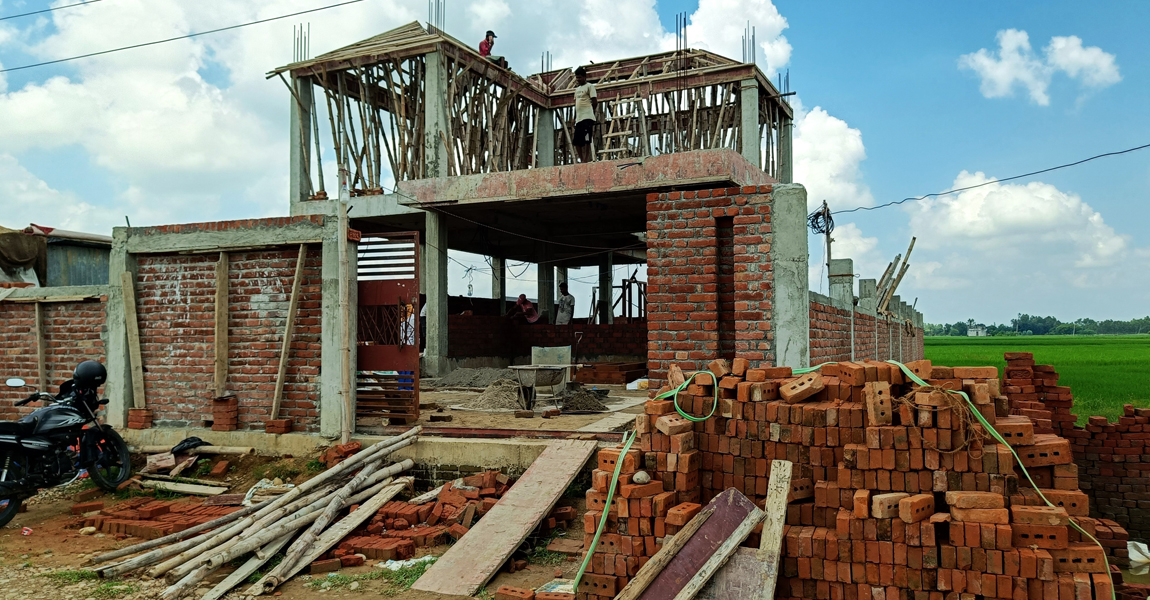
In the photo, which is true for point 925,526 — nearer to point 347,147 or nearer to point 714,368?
point 714,368

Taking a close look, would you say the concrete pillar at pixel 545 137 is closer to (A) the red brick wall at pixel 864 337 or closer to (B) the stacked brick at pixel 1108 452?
(A) the red brick wall at pixel 864 337

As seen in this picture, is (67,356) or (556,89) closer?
(67,356)

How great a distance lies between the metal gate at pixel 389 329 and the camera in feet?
26.8

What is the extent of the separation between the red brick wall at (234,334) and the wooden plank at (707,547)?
5340 millimetres

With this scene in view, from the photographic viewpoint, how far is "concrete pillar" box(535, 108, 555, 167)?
19.2m

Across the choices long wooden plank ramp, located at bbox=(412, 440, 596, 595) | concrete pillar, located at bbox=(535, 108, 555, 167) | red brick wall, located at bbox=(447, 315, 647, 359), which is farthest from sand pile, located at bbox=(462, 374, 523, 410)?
concrete pillar, located at bbox=(535, 108, 555, 167)

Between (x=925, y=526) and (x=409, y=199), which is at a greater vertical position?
(x=409, y=199)

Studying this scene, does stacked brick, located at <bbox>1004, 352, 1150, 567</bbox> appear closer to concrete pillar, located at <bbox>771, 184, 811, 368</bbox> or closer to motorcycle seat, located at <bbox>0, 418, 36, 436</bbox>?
concrete pillar, located at <bbox>771, 184, 811, 368</bbox>

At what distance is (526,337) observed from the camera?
57.5 feet

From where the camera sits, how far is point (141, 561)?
5.71 m

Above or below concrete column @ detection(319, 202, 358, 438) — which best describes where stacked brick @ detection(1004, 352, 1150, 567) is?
below

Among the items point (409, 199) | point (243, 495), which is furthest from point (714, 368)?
point (409, 199)

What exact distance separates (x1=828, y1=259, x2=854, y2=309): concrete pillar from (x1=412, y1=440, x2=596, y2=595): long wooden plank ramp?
195 inches

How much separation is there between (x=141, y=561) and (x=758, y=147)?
15605 mm
